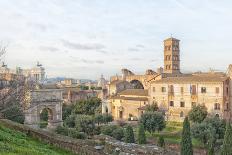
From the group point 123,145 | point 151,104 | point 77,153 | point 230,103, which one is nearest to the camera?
point 77,153

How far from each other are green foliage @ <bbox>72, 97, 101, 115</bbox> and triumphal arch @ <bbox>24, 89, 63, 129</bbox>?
791 inches

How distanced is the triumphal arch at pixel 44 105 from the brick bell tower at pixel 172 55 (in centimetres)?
4079

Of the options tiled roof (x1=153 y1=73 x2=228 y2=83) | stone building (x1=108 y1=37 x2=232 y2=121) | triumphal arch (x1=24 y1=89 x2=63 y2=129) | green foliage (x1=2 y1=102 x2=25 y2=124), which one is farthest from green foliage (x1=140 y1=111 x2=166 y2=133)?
green foliage (x1=2 y1=102 x2=25 y2=124)

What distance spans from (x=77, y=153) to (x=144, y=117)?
2805 cm

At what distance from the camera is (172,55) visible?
259 feet

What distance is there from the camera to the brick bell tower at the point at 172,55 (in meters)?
79.1

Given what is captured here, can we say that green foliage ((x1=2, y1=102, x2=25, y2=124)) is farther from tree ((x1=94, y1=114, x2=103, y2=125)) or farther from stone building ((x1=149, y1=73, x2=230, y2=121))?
stone building ((x1=149, y1=73, x2=230, y2=121))

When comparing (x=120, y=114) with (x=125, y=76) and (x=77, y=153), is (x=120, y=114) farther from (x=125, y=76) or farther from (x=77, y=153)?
(x=77, y=153)

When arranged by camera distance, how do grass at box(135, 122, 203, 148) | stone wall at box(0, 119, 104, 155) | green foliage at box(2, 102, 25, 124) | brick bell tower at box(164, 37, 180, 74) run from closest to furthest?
stone wall at box(0, 119, 104, 155) → green foliage at box(2, 102, 25, 124) → grass at box(135, 122, 203, 148) → brick bell tower at box(164, 37, 180, 74)

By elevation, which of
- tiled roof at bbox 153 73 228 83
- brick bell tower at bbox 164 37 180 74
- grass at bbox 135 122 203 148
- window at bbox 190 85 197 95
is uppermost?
brick bell tower at bbox 164 37 180 74

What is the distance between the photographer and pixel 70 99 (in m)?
86.4

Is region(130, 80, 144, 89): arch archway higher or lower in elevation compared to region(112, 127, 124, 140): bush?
higher

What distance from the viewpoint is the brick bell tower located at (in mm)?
79125

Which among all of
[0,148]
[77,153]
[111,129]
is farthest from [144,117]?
[0,148]
